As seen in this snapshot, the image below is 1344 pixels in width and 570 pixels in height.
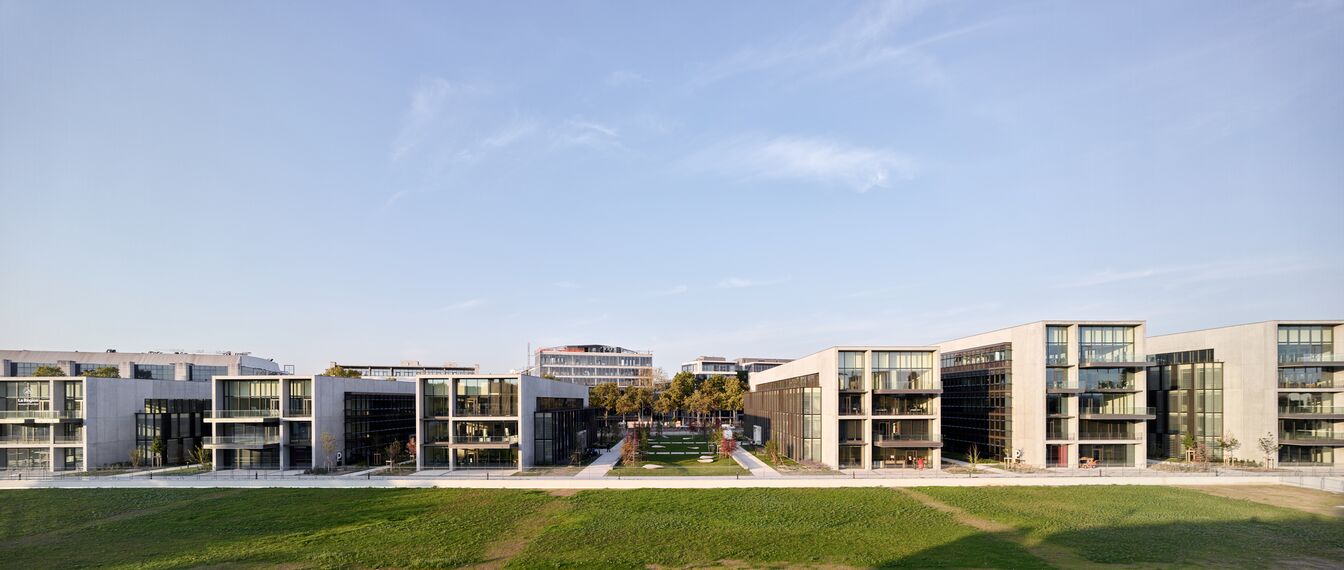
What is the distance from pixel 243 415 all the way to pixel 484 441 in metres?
19.1

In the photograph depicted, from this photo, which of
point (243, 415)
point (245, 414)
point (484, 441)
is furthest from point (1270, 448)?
point (243, 415)

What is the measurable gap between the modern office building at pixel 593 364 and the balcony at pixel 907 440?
4274 inches

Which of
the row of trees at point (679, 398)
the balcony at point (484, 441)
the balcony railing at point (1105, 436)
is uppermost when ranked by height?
the balcony railing at point (1105, 436)

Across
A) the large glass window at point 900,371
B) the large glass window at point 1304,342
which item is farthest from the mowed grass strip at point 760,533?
the large glass window at point 1304,342

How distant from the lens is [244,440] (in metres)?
54.8

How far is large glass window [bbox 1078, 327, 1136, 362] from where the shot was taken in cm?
5497

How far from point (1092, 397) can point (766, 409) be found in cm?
3171

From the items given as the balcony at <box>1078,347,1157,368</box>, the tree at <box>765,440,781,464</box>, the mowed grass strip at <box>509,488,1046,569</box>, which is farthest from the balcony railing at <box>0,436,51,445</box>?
the balcony at <box>1078,347,1157,368</box>

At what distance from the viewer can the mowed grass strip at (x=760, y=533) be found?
96.7ft

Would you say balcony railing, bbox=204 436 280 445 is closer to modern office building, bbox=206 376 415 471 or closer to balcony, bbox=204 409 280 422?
modern office building, bbox=206 376 415 471

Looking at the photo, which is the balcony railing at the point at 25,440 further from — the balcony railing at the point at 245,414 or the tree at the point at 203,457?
the balcony railing at the point at 245,414

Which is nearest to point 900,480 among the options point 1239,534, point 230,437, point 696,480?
point 696,480

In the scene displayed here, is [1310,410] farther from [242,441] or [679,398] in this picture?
[242,441]

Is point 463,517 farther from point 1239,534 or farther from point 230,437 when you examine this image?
point 1239,534
